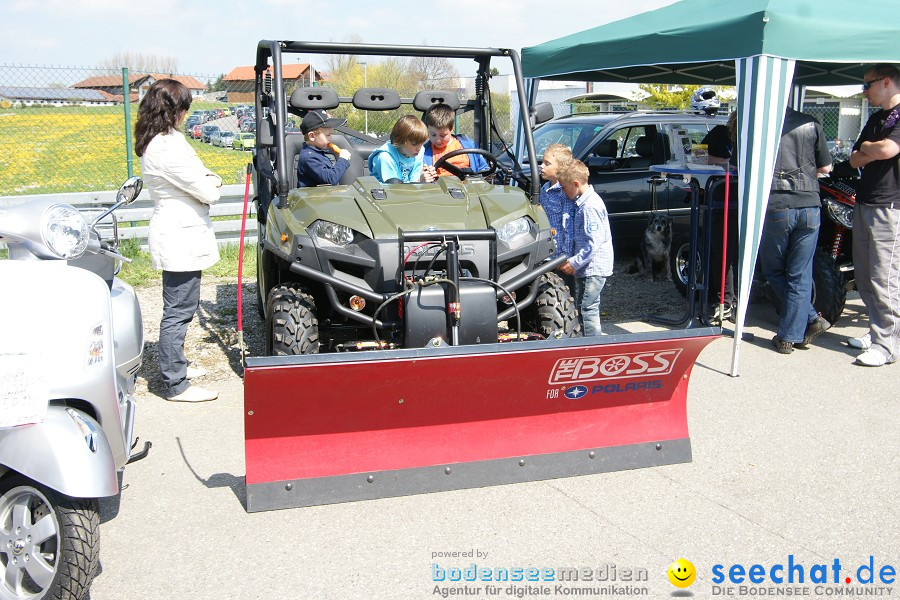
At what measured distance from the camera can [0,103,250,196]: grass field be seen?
10.9 meters

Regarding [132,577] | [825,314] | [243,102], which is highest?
[243,102]

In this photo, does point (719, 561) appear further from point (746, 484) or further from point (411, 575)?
point (411, 575)

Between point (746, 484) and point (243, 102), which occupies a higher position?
point (243, 102)

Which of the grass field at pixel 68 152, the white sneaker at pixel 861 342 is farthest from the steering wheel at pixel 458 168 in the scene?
the grass field at pixel 68 152

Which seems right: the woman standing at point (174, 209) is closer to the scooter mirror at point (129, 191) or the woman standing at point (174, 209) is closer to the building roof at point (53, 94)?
the scooter mirror at point (129, 191)

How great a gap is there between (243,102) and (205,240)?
6346 millimetres

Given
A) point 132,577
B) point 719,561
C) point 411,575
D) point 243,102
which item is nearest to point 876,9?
point 719,561

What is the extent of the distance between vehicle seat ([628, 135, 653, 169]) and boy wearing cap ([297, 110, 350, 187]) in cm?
489

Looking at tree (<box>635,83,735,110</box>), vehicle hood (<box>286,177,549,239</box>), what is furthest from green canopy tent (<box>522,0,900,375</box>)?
tree (<box>635,83,735,110</box>)

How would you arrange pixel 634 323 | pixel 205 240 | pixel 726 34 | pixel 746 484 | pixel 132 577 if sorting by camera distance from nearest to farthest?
pixel 132 577 → pixel 746 484 → pixel 205 240 → pixel 726 34 → pixel 634 323

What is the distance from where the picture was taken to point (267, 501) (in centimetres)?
395

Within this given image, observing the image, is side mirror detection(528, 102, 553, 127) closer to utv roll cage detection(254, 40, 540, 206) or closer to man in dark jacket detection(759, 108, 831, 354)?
utv roll cage detection(254, 40, 540, 206)

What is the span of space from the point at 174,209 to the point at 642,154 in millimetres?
6085

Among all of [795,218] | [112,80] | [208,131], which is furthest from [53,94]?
[795,218]
